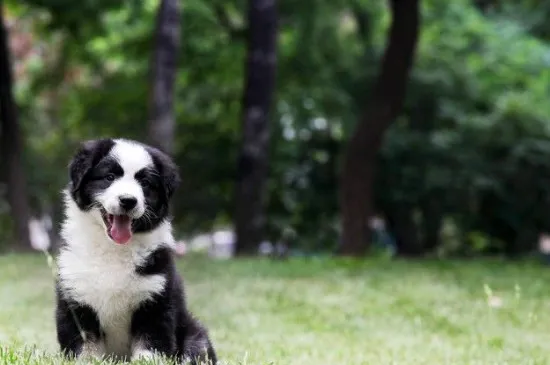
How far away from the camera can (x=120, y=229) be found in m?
4.38

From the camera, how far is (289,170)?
21.4 meters

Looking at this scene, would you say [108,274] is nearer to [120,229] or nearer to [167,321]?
[120,229]

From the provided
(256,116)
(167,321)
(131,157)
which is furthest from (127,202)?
(256,116)

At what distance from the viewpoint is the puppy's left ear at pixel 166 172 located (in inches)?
177

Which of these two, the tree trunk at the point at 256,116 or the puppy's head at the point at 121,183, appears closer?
the puppy's head at the point at 121,183

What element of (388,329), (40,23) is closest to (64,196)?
(388,329)

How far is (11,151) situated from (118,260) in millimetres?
13492

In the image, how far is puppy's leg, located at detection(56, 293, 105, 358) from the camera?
14.4 ft

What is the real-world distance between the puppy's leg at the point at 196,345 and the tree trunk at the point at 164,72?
28.0ft

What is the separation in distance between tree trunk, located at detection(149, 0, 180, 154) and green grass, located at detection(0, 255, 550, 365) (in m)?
2.22

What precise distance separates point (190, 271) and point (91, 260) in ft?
22.8

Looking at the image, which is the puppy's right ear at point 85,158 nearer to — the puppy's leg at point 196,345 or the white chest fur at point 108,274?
the white chest fur at point 108,274

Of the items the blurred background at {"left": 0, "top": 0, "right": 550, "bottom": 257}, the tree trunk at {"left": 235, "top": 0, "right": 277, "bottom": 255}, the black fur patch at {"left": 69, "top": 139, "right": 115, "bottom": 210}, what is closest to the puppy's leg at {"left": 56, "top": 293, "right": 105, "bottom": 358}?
the black fur patch at {"left": 69, "top": 139, "right": 115, "bottom": 210}

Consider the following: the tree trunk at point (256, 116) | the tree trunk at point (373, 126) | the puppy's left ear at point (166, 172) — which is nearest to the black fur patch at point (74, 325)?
the puppy's left ear at point (166, 172)
